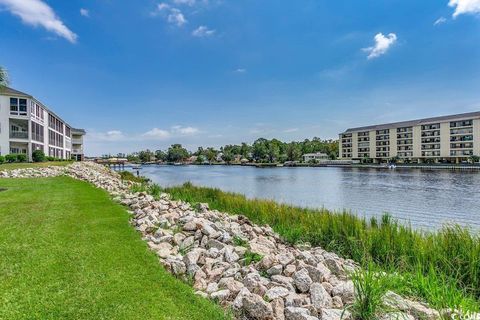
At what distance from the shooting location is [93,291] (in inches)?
163

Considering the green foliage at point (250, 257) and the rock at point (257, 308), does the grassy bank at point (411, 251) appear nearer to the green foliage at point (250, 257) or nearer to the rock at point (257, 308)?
the rock at point (257, 308)

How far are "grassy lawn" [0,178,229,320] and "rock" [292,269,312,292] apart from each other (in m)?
1.27

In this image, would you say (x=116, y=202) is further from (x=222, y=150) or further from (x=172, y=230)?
(x=222, y=150)

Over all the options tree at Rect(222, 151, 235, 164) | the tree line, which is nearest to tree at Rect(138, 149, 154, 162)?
the tree line

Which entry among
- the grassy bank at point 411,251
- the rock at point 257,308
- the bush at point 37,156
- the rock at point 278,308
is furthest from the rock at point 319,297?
the bush at point 37,156

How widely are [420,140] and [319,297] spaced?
339 ft

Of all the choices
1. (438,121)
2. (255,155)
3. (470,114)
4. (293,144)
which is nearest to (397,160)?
(438,121)

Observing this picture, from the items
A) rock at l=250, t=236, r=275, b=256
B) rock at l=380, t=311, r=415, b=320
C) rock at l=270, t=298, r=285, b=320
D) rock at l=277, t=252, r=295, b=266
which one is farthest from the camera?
rock at l=250, t=236, r=275, b=256

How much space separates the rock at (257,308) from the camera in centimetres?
362

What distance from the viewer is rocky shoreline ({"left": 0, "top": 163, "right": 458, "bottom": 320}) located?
3.63 metres

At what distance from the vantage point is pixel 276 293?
3.99 metres

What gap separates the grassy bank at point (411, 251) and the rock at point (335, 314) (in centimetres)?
90

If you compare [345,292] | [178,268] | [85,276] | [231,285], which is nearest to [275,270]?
[231,285]

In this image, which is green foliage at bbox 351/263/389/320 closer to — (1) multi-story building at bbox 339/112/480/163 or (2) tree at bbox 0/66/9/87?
(2) tree at bbox 0/66/9/87
